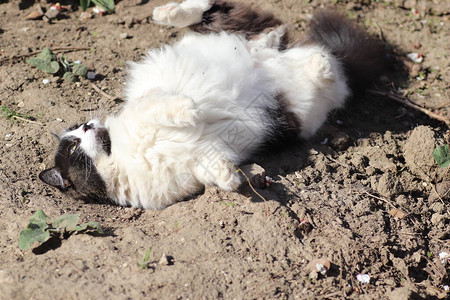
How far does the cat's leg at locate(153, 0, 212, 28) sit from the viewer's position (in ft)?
11.5

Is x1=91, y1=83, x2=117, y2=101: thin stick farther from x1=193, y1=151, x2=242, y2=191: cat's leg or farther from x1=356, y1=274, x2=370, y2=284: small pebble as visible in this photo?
x1=356, y1=274, x2=370, y2=284: small pebble

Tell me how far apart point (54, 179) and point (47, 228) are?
23.6 inches

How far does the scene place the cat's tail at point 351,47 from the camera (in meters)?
3.93

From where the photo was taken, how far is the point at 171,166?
9.83ft

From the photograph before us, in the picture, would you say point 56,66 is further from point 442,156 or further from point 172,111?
point 442,156

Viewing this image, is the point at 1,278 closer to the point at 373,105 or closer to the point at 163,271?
the point at 163,271

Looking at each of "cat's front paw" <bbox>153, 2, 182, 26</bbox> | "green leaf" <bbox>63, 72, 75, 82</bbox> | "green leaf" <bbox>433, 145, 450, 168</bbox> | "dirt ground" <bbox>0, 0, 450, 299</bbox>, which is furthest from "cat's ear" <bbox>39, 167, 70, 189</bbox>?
"green leaf" <bbox>433, 145, 450, 168</bbox>

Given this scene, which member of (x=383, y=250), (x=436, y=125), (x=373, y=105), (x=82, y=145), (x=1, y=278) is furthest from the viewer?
(x=373, y=105)

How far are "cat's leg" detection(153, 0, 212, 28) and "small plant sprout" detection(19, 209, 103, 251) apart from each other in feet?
5.63

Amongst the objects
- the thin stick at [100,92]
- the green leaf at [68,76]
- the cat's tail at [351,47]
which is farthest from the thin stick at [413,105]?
the green leaf at [68,76]

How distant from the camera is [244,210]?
9.46 feet

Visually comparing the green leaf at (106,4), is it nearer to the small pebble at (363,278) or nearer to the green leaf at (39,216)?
the green leaf at (39,216)

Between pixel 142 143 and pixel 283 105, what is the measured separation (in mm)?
1143

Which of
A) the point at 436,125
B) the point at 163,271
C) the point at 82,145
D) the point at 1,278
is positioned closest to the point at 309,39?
the point at 436,125
